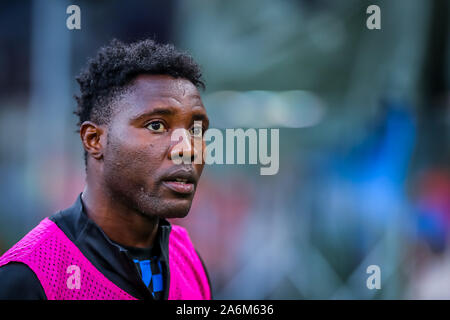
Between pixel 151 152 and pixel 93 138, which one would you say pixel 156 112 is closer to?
pixel 151 152

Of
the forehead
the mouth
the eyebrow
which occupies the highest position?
the forehead

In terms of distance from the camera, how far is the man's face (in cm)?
208

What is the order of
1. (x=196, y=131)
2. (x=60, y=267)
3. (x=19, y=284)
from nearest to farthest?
(x=19, y=284) < (x=60, y=267) < (x=196, y=131)

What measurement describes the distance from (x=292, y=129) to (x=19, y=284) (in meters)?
3.97

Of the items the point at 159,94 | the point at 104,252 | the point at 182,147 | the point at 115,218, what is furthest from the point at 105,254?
the point at 159,94

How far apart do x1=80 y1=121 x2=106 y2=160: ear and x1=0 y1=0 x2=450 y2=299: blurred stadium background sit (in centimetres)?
316

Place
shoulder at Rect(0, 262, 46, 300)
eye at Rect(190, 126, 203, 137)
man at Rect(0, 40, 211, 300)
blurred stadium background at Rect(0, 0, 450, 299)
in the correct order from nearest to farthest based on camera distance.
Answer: shoulder at Rect(0, 262, 46, 300) → man at Rect(0, 40, 211, 300) → eye at Rect(190, 126, 203, 137) → blurred stadium background at Rect(0, 0, 450, 299)

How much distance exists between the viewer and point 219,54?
5.50 meters

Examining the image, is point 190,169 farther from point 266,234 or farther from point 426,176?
point 426,176

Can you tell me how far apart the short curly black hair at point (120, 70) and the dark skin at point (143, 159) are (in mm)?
41

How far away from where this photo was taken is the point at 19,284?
186 centimetres

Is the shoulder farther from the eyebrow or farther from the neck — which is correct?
the eyebrow

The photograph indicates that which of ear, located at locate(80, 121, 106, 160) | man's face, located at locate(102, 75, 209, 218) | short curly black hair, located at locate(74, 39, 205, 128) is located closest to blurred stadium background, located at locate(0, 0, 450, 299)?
short curly black hair, located at locate(74, 39, 205, 128)

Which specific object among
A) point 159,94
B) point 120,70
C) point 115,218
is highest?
point 120,70
